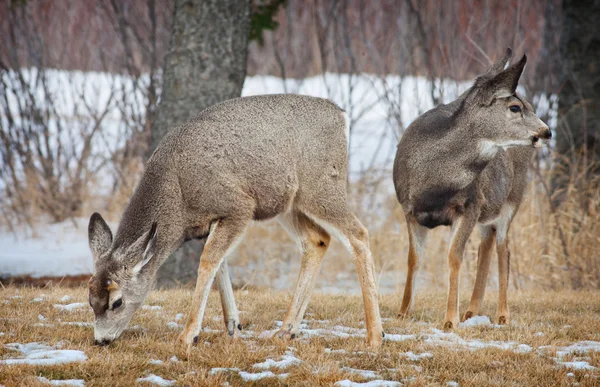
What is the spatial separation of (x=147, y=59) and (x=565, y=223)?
312 inches

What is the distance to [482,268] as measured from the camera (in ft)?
25.2

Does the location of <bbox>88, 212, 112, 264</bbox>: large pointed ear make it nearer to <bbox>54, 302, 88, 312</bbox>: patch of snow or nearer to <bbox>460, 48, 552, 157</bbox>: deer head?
<bbox>54, 302, 88, 312</bbox>: patch of snow

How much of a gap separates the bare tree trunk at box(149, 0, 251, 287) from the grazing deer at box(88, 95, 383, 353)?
355cm

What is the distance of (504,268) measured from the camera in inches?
303

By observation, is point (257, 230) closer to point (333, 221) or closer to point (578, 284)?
point (578, 284)

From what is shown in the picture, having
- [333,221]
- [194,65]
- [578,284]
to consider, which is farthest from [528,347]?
[194,65]

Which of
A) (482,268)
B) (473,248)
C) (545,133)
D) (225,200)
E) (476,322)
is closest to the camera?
(225,200)

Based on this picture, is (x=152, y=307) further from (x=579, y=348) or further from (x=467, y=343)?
(x=579, y=348)

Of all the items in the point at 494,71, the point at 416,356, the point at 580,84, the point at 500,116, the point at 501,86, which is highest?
the point at 580,84

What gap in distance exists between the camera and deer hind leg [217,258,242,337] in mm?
5852

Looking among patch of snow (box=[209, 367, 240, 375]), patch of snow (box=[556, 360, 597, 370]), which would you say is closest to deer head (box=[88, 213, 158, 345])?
patch of snow (box=[209, 367, 240, 375])

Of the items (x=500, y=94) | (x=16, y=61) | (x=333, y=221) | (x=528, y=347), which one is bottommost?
(x=528, y=347)

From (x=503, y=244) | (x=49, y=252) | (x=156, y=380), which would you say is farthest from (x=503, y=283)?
(x=49, y=252)

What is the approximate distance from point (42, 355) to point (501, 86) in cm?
428
